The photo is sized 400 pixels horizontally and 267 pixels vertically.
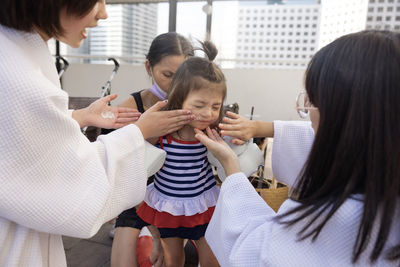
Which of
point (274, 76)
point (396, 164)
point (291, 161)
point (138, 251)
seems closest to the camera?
point (396, 164)

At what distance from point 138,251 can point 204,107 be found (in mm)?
772

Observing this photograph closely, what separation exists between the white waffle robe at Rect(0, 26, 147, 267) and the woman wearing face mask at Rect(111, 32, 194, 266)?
0.63 meters

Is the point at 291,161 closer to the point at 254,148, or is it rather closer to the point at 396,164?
the point at 254,148

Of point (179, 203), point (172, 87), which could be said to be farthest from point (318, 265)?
point (172, 87)

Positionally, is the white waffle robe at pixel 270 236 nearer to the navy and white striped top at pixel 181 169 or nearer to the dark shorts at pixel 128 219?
the navy and white striped top at pixel 181 169

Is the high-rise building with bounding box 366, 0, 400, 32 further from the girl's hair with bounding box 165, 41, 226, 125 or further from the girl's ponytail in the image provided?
the girl's hair with bounding box 165, 41, 226, 125

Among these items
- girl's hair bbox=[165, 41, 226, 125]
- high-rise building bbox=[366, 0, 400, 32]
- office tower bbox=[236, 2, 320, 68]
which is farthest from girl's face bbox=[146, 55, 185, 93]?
high-rise building bbox=[366, 0, 400, 32]

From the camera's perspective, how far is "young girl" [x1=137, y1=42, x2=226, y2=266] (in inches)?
48.0

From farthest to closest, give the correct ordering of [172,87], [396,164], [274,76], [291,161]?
[274,76], [172,87], [291,161], [396,164]

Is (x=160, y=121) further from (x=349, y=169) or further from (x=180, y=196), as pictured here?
(x=349, y=169)

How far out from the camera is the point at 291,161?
46.9 inches

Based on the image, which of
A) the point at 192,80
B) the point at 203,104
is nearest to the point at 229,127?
the point at 203,104

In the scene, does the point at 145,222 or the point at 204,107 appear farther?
the point at 145,222

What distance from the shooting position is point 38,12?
2.07ft
